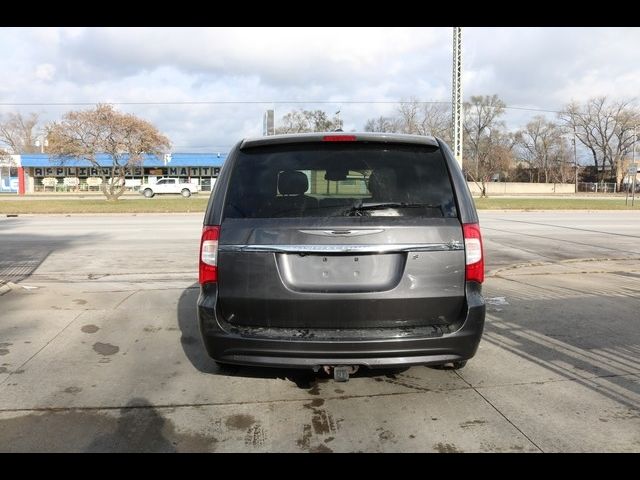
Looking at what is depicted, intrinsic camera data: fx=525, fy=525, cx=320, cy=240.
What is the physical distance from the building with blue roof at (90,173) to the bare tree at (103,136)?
30.0 metres

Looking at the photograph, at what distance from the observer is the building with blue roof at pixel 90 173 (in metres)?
59.9

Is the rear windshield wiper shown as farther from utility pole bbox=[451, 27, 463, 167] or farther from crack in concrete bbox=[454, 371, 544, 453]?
utility pole bbox=[451, 27, 463, 167]

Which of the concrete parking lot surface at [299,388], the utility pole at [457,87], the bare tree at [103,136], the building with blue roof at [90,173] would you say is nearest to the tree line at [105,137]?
the bare tree at [103,136]

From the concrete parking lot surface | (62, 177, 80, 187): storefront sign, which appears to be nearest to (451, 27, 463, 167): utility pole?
the concrete parking lot surface

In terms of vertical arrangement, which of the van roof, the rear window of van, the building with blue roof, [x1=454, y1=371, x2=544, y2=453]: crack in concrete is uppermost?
the building with blue roof

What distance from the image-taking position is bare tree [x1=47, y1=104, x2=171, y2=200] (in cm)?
2805

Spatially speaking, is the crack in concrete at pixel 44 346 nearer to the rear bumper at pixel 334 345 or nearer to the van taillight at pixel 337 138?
the rear bumper at pixel 334 345

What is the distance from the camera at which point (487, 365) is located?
4441mm

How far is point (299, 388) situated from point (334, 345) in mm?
971

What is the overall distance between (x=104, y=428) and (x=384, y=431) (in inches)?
70.1

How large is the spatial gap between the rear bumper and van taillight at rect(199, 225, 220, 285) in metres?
0.07
